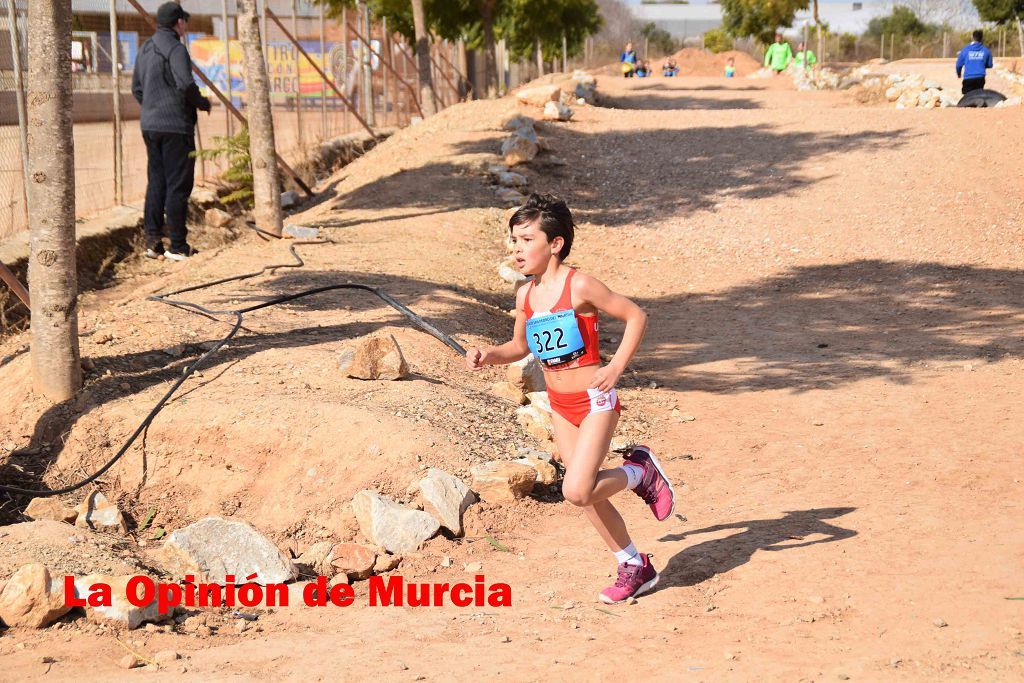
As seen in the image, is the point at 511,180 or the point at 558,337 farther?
the point at 511,180

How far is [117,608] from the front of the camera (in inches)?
157

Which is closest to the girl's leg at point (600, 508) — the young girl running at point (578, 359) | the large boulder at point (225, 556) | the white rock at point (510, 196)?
the young girl running at point (578, 359)

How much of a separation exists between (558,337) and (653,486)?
74cm

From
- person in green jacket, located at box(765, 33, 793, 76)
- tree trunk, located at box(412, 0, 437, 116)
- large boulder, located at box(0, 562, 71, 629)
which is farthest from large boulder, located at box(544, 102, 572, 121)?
person in green jacket, located at box(765, 33, 793, 76)

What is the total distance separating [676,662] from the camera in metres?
3.57

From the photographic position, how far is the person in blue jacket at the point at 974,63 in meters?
18.4

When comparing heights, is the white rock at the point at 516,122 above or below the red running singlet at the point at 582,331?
above

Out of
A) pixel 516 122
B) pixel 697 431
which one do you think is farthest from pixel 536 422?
pixel 516 122

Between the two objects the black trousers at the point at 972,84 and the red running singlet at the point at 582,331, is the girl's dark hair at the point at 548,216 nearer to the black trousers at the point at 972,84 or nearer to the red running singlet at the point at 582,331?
the red running singlet at the point at 582,331

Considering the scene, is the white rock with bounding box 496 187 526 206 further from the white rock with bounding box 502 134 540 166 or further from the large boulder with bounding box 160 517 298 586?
the large boulder with bounding box 160 517 298 586

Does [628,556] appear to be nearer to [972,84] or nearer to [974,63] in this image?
[974,63]

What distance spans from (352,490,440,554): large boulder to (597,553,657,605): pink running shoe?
3.12 ft

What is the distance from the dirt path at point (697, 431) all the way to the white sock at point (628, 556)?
0.57 feet

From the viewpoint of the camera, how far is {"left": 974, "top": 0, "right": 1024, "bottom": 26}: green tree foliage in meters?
41.0
